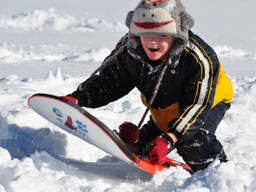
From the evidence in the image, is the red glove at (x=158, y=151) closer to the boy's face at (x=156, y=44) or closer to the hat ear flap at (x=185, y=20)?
the boy's face at (x=156, y=44)

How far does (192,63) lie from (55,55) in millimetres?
8069

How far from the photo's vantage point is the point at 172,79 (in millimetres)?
1589

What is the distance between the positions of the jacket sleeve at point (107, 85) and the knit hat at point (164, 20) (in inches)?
15.6

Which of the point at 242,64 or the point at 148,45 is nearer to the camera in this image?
the point at 148,45

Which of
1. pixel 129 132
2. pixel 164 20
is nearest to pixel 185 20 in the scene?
pixel 164 20

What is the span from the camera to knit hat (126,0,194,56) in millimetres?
1382

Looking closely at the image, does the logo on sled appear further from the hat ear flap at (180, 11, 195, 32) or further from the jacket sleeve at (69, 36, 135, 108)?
the hat ear flap at (180, 11, 195, 32)

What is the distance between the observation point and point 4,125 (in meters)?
2.34

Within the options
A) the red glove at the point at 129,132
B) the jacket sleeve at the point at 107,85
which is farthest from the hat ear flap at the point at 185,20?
the red glove at the point at 129,132

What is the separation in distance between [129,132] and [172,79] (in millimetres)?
432

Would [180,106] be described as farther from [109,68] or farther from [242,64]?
[242,64]

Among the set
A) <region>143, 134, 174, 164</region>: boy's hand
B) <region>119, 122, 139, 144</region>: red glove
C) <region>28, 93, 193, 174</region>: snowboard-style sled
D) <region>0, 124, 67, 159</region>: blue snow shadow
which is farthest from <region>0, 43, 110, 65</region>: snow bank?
<region>143, 134, 174, 164</region>: boy's hand

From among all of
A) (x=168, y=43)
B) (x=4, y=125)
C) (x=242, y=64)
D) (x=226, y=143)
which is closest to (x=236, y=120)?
(x=226, y=143)

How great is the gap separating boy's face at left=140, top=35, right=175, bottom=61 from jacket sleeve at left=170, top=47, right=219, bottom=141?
0.12m
